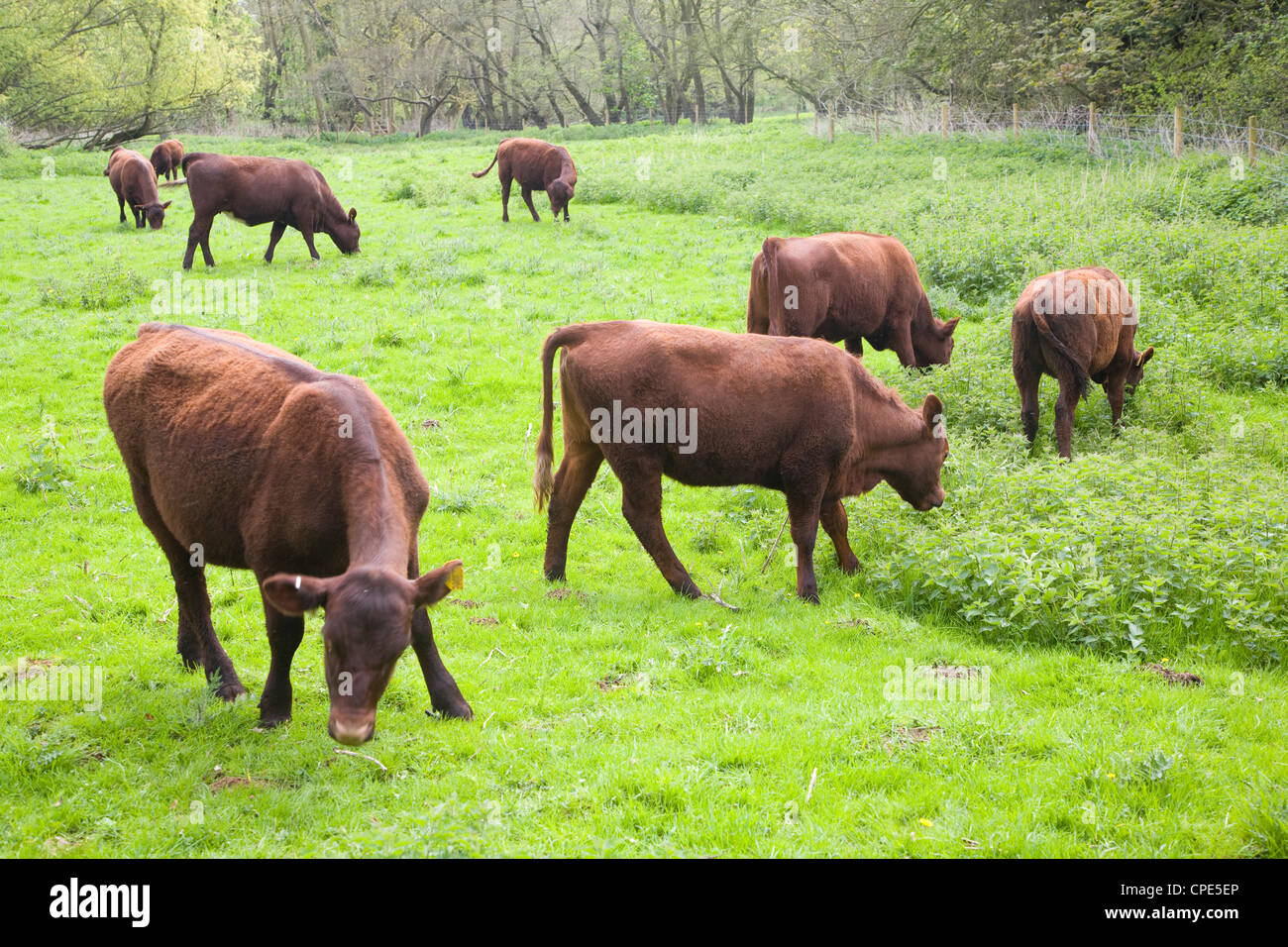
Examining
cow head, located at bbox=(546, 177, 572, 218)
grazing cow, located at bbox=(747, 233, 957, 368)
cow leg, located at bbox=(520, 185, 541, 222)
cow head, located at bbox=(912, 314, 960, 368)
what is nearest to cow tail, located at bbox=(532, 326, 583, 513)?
grazing cow, located at bbox=(747, 233, 957, 368)

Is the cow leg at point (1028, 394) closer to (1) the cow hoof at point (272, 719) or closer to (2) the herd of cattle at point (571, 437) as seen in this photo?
(2) the herd of cattle at point (571, 437)

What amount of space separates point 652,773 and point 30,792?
317 cm

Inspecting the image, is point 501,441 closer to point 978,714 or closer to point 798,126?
point 978,714

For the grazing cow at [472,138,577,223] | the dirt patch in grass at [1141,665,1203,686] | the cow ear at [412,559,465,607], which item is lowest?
the dirt patch in grass at [1141,665,1203,686]

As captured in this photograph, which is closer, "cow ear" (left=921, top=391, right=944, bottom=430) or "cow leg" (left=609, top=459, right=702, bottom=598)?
"cow leg" (left=609, top=459, right=702, bottom=598)

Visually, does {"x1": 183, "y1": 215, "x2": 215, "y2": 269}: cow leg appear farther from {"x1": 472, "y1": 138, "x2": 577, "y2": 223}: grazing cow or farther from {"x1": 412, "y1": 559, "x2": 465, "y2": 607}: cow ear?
{"x1": 412, "y1": 559, "x2": 465, "y2": 607}: cow ear

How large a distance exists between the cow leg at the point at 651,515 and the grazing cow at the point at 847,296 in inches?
179

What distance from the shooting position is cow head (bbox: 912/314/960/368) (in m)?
13.3

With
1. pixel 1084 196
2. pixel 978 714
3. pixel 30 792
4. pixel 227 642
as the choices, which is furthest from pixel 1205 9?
pixel 30 792

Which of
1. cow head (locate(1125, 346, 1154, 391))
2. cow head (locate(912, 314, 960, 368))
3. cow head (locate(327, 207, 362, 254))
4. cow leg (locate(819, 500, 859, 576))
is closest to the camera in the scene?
cow leg (locate(819, 500, 859, 576))

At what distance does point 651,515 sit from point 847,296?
5.88 metres

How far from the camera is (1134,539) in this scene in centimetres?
739

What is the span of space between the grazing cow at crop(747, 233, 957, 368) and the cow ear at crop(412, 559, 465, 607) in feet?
25.5

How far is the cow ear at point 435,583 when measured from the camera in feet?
15.3
